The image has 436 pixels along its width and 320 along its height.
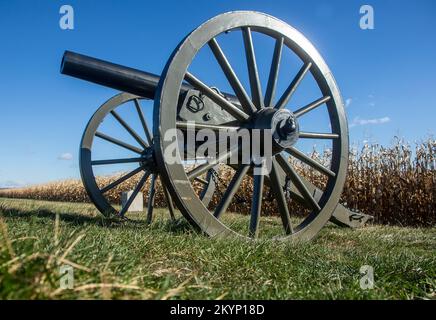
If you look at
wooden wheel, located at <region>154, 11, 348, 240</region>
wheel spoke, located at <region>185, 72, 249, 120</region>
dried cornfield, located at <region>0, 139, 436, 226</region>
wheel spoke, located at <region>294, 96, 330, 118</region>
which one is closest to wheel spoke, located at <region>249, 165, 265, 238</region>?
wooden wheel, located at <region>154, 11, 348, 240</region>

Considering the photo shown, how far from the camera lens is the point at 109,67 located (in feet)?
14.5

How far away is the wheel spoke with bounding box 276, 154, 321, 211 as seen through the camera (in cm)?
405

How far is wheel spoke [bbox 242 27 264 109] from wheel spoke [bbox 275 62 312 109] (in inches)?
9.6

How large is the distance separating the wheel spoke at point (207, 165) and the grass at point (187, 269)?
51cm

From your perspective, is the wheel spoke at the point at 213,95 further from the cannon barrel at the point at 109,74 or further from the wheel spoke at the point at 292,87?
the cannon barrel at the point at 109,74

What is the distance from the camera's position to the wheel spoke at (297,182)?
4.05 m

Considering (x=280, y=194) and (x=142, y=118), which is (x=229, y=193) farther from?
(x=142, y=118)

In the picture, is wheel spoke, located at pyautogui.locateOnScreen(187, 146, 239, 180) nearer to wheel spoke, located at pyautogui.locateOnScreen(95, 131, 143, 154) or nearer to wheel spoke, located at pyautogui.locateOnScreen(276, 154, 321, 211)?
wheel spoke, located at pyautogui.locateOnScreen(276, 154, 321, 211)

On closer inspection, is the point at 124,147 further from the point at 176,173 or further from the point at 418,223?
the point at 418,223

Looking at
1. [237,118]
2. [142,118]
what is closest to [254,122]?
[237,118]

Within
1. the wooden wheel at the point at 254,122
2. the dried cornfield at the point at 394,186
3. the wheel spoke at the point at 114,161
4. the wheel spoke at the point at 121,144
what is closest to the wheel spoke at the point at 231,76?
the wooden wheel at the point at 254,122

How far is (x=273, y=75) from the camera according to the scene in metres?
3.98

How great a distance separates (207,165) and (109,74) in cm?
166
